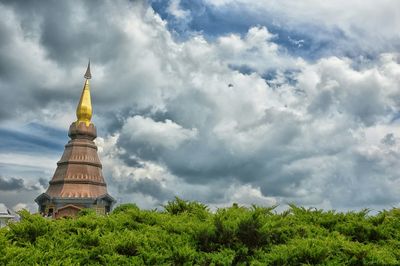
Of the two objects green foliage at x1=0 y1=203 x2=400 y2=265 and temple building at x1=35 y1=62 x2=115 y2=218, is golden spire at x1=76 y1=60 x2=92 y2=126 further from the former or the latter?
green foliage at x1=0 y1=203 x2=400 y2=265

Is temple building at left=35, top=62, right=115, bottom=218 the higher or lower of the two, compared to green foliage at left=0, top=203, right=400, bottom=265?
higher

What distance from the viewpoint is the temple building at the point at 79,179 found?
56.0 metres

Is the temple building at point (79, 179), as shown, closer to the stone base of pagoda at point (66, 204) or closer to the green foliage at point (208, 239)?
the stone base of pagoda at point (66, 204)

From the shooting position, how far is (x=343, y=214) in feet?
36.3

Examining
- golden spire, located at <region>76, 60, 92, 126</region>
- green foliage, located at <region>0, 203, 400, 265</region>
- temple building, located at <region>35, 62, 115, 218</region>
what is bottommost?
green foliage, located at <region>0, 203, 400, 265</region>

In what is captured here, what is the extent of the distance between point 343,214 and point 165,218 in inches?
161

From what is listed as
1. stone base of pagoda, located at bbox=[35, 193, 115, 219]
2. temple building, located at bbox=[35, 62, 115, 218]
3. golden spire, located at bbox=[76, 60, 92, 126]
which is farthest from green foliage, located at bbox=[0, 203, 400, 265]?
golden spire, located at bbox=[76, 60, 92, 126]

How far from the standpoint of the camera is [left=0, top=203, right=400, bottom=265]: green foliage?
8.53m

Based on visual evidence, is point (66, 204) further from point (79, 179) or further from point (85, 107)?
point (85, 107)

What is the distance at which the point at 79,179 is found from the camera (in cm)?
5878

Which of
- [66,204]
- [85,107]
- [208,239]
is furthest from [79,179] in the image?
[208,239]

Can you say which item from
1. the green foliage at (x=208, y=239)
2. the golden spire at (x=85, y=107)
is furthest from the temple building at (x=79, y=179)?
the green foliage at (x=208, y=239)

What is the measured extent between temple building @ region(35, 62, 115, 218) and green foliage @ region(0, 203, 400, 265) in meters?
44.0

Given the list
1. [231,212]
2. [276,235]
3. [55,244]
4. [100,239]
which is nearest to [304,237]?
[276,235]
